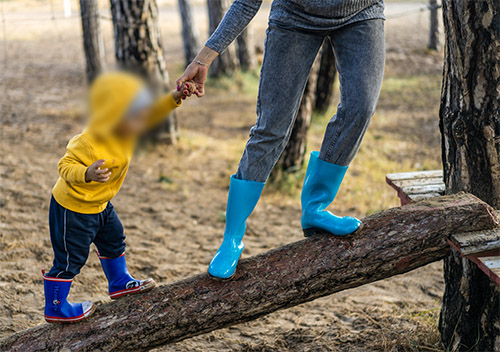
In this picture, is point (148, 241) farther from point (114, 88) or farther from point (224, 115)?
point (224, 115)

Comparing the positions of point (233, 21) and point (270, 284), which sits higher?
point (233, 21)

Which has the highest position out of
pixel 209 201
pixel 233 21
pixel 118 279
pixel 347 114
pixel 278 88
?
pixel 233 21

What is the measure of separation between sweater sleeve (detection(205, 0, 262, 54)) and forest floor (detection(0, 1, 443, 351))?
591 mm

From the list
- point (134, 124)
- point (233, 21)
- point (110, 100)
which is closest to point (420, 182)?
point (233, 21)

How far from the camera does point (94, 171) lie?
90.3 inches

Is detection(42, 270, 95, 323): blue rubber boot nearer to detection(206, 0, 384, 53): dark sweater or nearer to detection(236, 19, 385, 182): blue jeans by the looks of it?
detection(236, 19, 385, 182): blue jeans

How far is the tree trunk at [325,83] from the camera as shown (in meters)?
8.05

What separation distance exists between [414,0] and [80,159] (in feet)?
62.0

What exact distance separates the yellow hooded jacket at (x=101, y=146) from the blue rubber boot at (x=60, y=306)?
345 millimetres

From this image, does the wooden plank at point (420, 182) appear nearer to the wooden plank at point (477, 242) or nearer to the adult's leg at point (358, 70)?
the wooden plank at point (477, 242)

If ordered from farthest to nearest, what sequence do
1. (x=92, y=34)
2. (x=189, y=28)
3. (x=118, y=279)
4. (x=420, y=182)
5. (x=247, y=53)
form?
(x=247, y=53) < (x=189, y=28) < (x=92, y=34) < (x=420, y=182) < (x=118, y=279)

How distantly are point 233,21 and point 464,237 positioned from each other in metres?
1.45

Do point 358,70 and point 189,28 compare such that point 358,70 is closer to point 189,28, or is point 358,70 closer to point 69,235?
point 69,235

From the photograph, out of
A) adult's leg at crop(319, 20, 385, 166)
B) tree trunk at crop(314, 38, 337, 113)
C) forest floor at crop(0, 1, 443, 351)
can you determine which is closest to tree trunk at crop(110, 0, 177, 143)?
forest floor at crop(0, 1, 443, 351)
